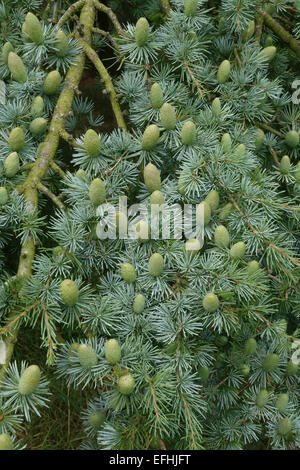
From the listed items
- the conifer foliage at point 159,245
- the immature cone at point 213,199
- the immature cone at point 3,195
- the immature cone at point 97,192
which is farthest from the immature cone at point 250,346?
the immature cone at point 3,195

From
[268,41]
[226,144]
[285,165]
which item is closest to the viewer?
[226,144]

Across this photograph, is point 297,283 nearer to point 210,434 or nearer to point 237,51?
point 210,434

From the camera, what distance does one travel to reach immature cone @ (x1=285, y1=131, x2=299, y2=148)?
98 centimetres

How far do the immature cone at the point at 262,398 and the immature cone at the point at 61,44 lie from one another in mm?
659

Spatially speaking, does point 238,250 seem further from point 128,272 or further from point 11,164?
point 11,164

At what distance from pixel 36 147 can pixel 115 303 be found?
324 millimetres

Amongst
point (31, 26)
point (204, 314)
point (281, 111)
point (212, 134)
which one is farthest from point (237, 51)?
point (204, 314)

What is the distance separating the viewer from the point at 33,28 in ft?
2.67

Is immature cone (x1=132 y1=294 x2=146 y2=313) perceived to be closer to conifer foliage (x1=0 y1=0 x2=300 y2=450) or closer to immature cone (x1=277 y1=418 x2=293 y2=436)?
conifer foliage (x1=0 y1=0 x2=300 y2=450)

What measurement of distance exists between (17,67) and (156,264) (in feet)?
1.32

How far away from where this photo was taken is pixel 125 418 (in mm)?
694

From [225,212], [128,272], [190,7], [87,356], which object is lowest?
[87,356]

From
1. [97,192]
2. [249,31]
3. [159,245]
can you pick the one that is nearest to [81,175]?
[97,192]

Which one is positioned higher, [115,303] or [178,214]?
[178,214]
